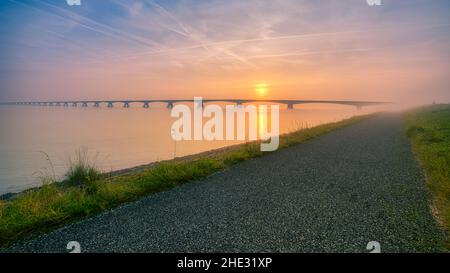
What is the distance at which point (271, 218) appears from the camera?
559 centimetres

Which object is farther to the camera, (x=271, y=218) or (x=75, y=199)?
(x=75, y=199)

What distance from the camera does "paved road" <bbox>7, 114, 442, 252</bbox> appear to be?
15.1 ft

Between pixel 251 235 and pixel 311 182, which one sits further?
pixel 311 182

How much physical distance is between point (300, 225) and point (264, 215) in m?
0.76

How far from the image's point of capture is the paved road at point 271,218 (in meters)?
4.59

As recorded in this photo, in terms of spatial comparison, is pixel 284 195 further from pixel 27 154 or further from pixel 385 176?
pixel 27 154

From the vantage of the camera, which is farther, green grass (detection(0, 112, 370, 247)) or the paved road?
green grass (detection(0, 112, 370, 247))

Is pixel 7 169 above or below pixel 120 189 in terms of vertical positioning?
below

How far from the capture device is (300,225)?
5.26 meters

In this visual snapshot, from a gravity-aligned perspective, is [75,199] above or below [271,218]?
above

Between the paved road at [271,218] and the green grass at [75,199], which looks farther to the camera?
the green grass at [75,199]

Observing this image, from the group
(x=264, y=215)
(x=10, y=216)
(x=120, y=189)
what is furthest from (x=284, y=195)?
(x=10, y=216)
